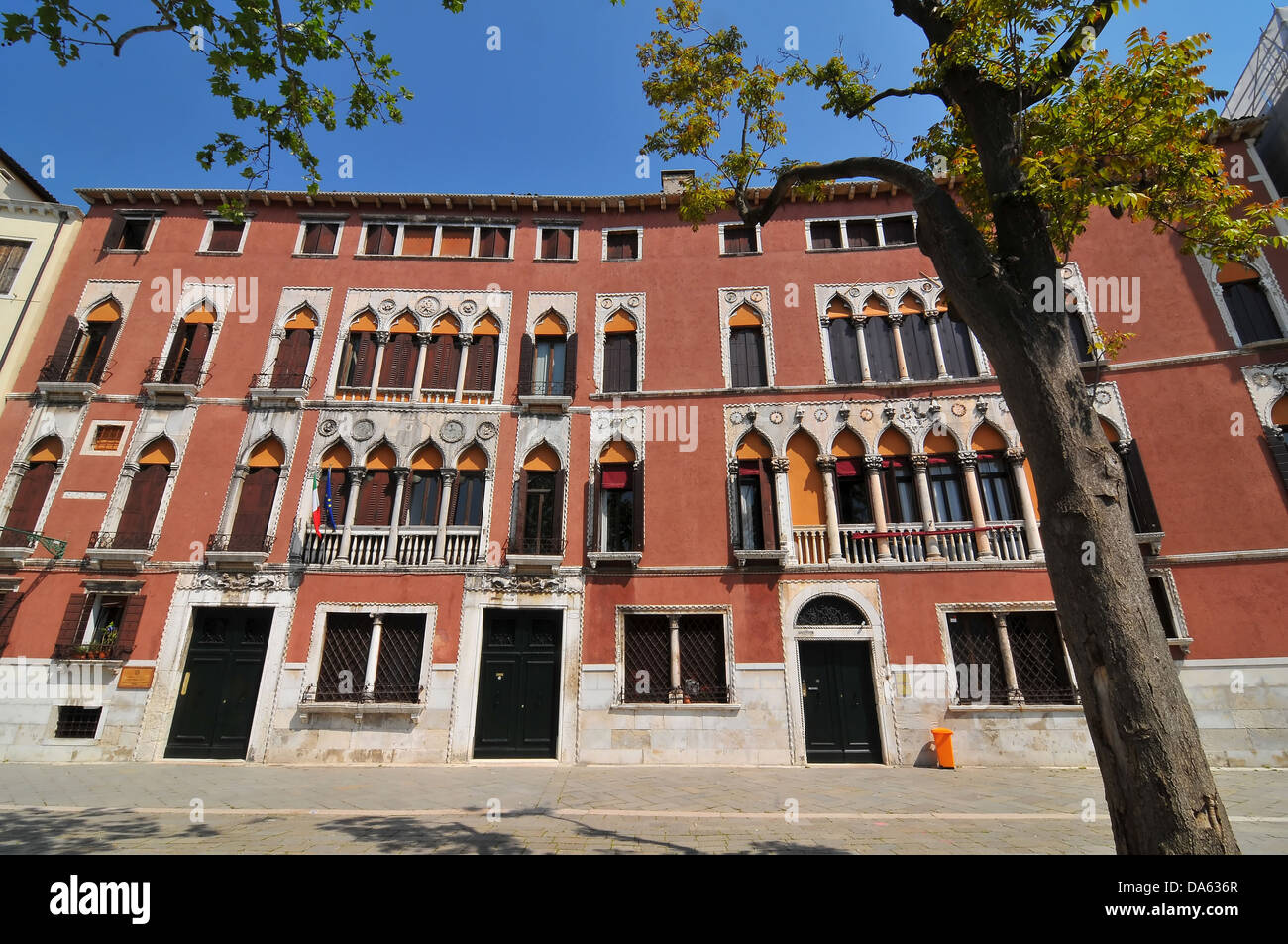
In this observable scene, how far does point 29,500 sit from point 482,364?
11.6 metres

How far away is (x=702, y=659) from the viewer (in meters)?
13.7

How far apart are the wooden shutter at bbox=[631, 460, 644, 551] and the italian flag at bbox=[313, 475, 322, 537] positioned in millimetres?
7619

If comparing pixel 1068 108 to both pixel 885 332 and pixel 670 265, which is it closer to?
pixel 885 332

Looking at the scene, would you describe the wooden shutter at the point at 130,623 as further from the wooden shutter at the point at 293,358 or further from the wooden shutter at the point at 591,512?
the wooden shutter at the point at 591,512

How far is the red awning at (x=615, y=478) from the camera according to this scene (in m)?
15.1

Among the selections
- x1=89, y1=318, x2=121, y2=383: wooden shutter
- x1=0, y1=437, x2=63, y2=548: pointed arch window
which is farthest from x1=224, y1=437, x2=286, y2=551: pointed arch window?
x1=89, y1=318, x2=121, y2=383: wooden shutter

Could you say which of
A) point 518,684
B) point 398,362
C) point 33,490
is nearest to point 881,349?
point 518,684

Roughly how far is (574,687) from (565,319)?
32.7 feet

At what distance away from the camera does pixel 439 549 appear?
14.2 meters

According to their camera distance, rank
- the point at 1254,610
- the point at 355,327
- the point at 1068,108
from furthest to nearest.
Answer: the point at 355,327, the point at 1254,610, the point at 1068,108

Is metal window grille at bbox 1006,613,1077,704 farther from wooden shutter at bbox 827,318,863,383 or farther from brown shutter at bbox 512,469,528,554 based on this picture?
brown shutter at bbox 512,469,528,554

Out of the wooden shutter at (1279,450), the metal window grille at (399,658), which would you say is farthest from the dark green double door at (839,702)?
the wooden shutter at (1279,450)

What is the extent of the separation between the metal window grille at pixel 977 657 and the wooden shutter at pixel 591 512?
853cm
